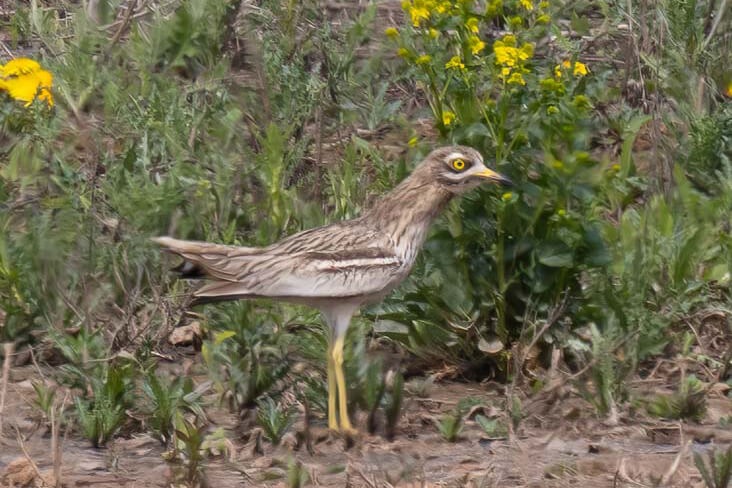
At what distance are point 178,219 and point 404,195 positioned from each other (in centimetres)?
148

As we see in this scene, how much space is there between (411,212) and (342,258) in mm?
410

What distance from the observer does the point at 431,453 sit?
630 cm

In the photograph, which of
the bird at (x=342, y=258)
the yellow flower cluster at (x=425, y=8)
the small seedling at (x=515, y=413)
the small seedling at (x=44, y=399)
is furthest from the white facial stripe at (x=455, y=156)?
the small seedling at (x=44, y=399)

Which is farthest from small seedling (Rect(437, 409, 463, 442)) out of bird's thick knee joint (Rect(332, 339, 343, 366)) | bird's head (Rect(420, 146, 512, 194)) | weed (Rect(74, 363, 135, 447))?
weed (Rect(74, 363, 135, 447))

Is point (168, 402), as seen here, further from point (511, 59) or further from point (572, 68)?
point (572, 68)

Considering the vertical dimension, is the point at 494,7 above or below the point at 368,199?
above

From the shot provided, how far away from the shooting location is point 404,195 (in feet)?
22.1

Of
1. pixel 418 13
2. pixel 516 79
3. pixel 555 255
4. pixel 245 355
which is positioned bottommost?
pixel 245 355

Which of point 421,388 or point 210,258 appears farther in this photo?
point 421,388

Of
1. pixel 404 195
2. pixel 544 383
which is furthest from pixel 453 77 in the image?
pixel 544 383

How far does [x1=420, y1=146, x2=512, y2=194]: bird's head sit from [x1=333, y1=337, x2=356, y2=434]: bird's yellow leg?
784 mm

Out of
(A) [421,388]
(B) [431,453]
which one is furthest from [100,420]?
(A) [421,388]

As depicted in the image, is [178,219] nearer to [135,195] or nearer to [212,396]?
[135,195]

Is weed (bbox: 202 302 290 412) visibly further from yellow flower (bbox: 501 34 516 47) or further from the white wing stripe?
yellow flower (bbox: 501 34 516 47)
